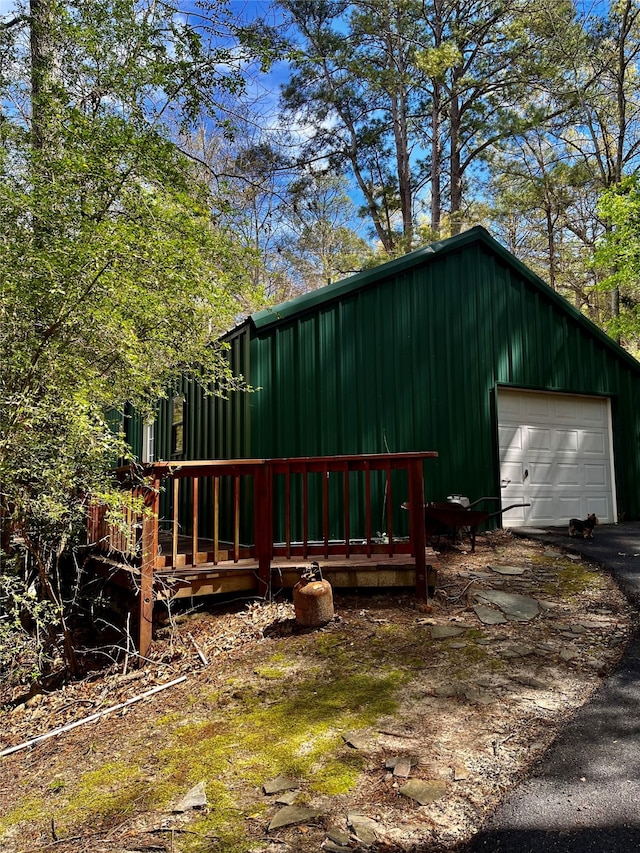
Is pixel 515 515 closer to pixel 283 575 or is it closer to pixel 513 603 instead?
pixel 513 603

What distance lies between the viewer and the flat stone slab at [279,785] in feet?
7.55

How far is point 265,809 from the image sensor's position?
218cm

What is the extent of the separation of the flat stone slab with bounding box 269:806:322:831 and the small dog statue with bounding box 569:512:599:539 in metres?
5.71

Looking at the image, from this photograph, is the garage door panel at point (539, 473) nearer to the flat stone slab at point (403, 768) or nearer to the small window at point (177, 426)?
the small window at point (177, 426)

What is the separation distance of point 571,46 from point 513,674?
1621 cm

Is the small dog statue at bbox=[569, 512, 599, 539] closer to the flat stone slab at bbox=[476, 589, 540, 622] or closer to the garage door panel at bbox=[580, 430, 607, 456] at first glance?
the garage door panel at bbox=[580, 430, 607, 456]

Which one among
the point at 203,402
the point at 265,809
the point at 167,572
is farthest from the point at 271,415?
the point at 265,809

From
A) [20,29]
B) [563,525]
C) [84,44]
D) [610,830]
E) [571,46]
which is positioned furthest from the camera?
[571,46]

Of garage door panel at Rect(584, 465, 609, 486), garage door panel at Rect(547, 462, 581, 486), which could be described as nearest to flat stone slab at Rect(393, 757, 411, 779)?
garage door panel at Rect(547, 462, 581, 486)

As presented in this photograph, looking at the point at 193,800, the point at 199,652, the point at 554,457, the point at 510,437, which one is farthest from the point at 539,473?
the point at 193,800

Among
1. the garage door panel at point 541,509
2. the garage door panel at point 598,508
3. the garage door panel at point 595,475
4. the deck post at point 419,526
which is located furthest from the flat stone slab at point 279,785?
the garage door panel at point 595,475

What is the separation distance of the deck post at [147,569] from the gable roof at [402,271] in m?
2.33

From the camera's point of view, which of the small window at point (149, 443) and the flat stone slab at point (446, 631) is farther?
the small window at point (149, 443)

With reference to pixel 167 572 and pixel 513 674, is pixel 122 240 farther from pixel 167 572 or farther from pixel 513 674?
pixel 513 674
